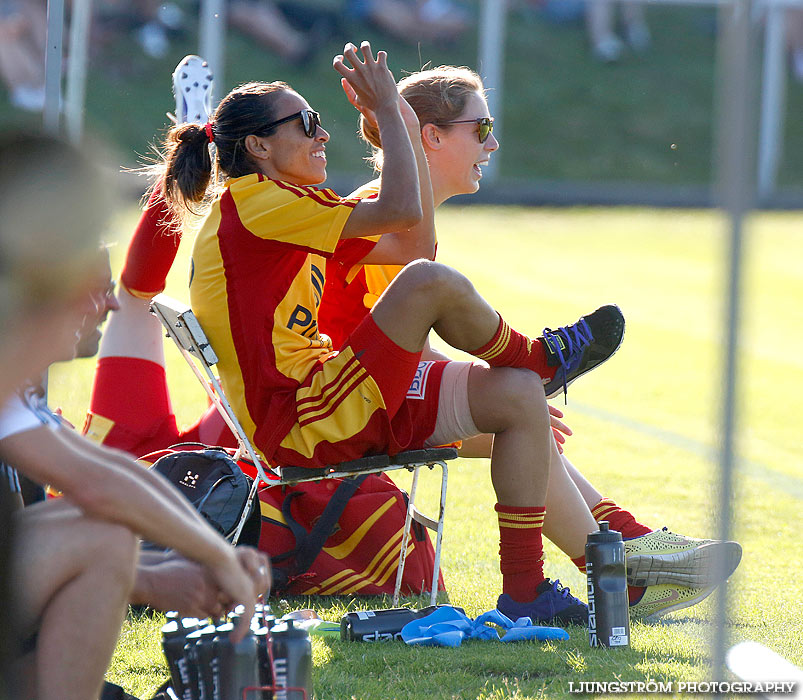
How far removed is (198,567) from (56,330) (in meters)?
0.57

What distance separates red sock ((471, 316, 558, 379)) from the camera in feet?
10.00

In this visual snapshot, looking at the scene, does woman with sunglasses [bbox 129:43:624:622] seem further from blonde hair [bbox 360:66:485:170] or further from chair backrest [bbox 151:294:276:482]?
blonde hair [bbox 360:66:485:170]

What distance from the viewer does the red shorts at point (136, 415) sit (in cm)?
384

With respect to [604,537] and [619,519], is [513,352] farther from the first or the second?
[619,519]

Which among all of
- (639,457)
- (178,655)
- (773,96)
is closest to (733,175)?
(178,655)

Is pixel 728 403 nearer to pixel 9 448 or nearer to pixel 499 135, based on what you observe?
pixel 9 448

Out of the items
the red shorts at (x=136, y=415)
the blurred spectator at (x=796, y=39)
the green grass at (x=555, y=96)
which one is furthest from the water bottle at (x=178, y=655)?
the blurred spectator at (x=796, y=39)

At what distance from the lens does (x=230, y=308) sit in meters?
3.11

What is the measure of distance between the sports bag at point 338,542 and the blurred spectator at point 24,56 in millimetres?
22553

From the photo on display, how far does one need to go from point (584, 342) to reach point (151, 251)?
1.55 metres

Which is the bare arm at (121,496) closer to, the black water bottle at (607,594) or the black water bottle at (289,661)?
the black water bottle at (289,661)

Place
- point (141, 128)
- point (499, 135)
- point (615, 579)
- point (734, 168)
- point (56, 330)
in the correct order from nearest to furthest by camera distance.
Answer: point (734, 168), point (56, 330), point (615, 579), point (141, 128), point (499, 135)

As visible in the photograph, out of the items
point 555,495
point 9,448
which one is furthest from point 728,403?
point 555,495

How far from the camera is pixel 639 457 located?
5.69 m
